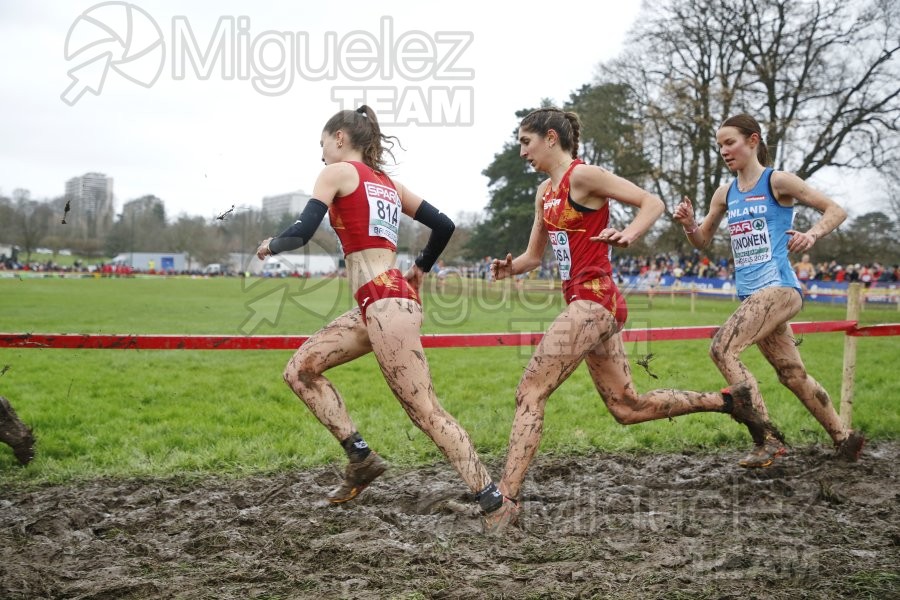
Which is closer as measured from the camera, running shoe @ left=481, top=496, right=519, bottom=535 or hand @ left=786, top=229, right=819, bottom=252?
running shoe @ left=481, top=496, right=519, bottom=535

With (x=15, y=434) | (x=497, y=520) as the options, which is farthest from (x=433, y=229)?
(x=15, y=434)

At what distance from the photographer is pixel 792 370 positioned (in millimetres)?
5094

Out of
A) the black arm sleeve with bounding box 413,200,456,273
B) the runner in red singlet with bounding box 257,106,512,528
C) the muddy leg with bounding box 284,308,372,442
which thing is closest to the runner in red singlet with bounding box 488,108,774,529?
the runner in red singlet with bounding box 257,106,512,528

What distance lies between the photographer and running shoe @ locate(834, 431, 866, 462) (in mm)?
5254

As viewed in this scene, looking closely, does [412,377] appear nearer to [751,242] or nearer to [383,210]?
[383,210]

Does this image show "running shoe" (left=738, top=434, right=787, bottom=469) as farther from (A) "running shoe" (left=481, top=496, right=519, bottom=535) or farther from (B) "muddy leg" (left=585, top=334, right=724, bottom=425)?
(A) "running shoe" (left=481, top=496, right=519, bottom=535)

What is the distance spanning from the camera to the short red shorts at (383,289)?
145 inches

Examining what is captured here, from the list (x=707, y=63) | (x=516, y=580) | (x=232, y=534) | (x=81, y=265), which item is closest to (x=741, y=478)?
(x=516, y=580)

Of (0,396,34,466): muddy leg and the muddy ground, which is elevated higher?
(0,396,34,466): muddy leg

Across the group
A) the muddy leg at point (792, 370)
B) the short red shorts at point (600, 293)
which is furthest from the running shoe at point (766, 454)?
the short red shorts at point (600, 293)

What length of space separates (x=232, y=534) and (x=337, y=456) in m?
1.80

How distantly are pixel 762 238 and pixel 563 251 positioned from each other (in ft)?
6.51

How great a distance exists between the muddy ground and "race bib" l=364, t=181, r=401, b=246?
1698 millimetres

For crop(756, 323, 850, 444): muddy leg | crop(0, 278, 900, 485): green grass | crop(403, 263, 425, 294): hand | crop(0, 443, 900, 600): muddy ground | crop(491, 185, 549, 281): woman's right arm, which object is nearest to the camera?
crop(0, 443, 900, 600): muddy ground
